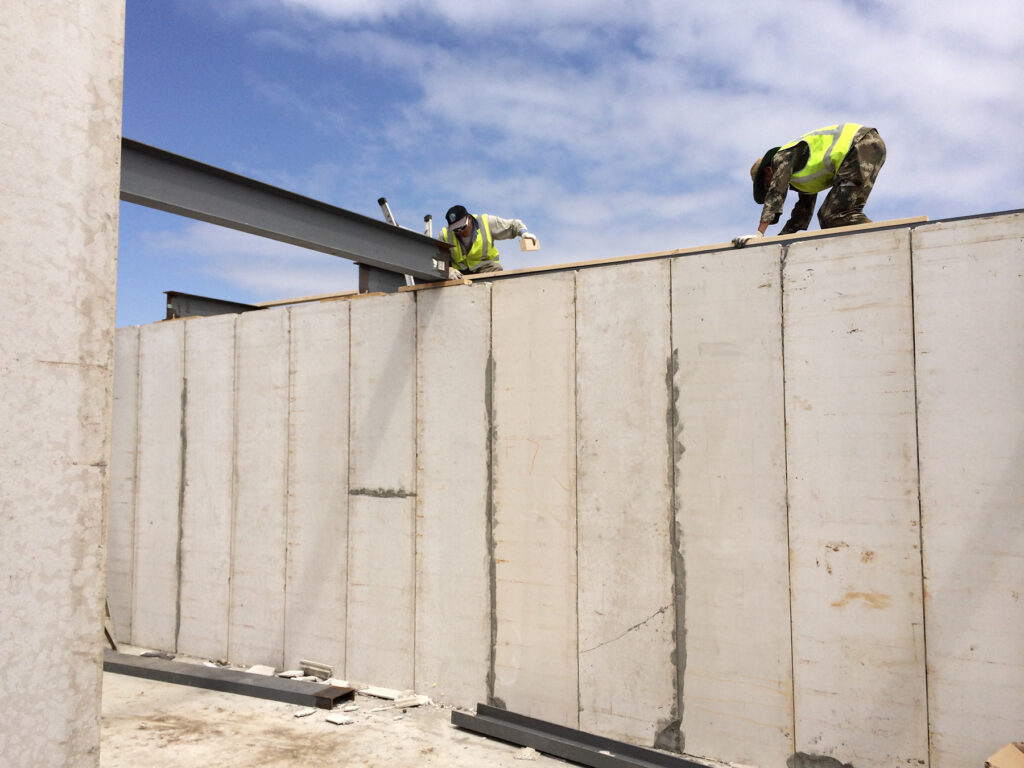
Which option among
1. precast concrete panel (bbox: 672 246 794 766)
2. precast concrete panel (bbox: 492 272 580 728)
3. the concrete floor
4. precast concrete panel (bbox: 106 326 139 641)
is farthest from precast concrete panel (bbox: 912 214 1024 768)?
precast concrete panel (bbox: 106 326 139 641)

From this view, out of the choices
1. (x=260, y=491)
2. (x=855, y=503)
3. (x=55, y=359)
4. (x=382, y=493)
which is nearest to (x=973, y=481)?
(x=855, y=503)

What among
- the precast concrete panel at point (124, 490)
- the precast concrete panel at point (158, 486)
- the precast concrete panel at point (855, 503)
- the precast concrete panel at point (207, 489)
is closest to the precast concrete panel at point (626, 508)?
the precast concrete panel at point (855, 503)

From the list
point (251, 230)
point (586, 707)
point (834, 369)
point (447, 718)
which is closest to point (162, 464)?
point (251, 230)

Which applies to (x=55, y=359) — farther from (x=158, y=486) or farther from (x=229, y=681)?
(x=158, y=486)

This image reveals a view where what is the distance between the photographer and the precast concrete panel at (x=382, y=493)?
253 inches

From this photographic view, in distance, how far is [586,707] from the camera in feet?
17.9

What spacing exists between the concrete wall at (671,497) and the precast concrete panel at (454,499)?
Answer: 0.07ft

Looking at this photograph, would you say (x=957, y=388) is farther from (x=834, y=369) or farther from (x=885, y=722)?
(x=885, y=722)

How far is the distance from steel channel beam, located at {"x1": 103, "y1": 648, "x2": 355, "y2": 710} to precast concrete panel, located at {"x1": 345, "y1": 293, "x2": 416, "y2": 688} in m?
0.45

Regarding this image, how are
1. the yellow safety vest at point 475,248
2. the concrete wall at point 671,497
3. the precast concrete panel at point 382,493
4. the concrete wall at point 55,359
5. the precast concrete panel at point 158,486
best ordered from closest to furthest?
the concrete wall at point 55,359, the concrete wall at point 671,497, the precast concrete panel at point 382,493, the yellow safety vest at point 475,248, the precast concrete panel at point 158,486

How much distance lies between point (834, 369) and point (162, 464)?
7.19 m

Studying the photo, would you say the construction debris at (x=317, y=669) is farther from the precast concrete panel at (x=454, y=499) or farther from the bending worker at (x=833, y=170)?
the bending worker at (x=833, y=170)

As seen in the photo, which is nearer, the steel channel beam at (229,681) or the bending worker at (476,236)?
the steel channel beam at (229,681)

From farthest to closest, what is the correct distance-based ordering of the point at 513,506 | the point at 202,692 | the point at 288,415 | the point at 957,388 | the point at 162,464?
the point at 162,464 → the point at 288,415 → the point at 202,692 → the point at 513,506 → the point at 957,388
